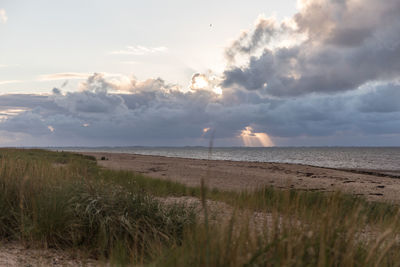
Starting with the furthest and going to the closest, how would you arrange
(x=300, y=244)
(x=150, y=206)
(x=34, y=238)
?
(x=150, y=206) < (x=34, y=238) < (x=300, y=244)

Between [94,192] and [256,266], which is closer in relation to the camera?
[256,266]

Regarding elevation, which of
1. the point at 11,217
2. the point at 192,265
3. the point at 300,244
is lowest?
the point at 11,217

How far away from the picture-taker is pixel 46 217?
5.07 meters

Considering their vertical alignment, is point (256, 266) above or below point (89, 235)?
above

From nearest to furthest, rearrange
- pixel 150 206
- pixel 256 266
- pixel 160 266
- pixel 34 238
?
pixel 256 266 < pixel 160 266 < pixel 34 238 < pixel 150 206

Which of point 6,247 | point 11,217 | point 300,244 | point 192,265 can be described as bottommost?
point 6,247

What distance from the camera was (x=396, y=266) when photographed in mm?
3074

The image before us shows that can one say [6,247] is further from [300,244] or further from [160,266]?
[300,244]

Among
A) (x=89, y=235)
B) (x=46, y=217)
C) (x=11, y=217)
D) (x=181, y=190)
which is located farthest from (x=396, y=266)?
(x=181, y=190)

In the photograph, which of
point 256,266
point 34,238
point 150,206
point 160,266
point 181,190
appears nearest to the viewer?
point 256,266

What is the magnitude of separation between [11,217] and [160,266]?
4.05 m

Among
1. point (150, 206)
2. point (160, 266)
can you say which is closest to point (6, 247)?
point (150, 206)

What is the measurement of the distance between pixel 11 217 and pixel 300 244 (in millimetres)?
5246

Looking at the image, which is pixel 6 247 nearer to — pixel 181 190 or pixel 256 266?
pixel 256 266
